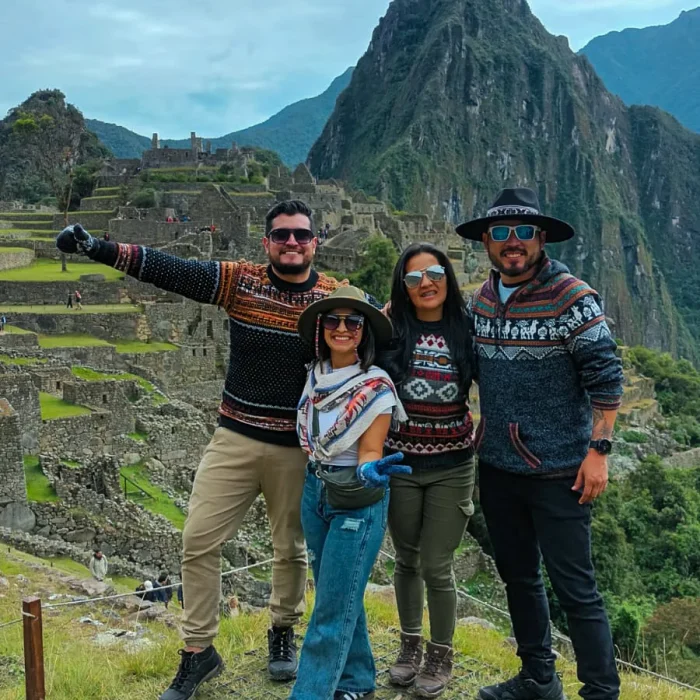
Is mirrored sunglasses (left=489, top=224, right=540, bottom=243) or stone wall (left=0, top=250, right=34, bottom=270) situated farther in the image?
stone wall (left=0, top=250, right=34, bottom=270)

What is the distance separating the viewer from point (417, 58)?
163 metres

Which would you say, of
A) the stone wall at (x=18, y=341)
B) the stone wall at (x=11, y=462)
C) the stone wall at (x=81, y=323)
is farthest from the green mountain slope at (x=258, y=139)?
the stone wall at (x=11, y=462)

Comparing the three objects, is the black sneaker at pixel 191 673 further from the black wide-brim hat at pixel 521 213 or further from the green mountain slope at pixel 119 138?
the green mountain slope at pixel 119 138

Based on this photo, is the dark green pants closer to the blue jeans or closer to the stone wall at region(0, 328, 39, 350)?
the blue jeans

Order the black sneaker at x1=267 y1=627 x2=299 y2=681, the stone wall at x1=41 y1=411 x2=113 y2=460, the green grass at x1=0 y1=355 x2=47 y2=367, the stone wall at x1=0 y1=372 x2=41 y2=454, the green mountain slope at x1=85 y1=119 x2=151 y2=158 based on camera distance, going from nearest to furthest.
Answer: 1. the black sneaker at x1=267 y1=627 x2=299 y2=681
2. the stone wall at x1=0 y1=372 x2=41 y2=454
3. the stone wall at x1=41 y1=411 x2=113 y2=460
4. the green grass at x1=0 y1=355 x2=47 y2=367
5. the green mountain slope at x1=85 y1=119 x2=151 y2=158

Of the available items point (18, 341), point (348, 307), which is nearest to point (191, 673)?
point (348, 307)

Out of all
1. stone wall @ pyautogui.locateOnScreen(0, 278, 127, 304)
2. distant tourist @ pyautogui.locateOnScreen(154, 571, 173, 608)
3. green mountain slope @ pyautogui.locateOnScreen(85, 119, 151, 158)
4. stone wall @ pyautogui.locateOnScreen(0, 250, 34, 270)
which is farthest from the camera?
green mountain slope @ pyautogui.locateOnScreen(85, 119, 151, 158)

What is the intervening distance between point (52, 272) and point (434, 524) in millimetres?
21095

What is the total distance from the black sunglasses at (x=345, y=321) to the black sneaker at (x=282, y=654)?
179 centimetres

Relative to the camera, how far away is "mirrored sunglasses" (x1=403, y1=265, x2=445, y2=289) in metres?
4.02

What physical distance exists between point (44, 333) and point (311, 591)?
12.6 m

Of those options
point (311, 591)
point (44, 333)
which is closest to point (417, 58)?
point (44, 333)

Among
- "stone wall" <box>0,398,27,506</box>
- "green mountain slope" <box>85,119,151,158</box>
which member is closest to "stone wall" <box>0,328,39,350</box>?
"stone wall" <box>0,398,27,506</box>

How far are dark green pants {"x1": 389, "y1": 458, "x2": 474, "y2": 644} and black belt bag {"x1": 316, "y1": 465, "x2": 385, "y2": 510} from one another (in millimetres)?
337
